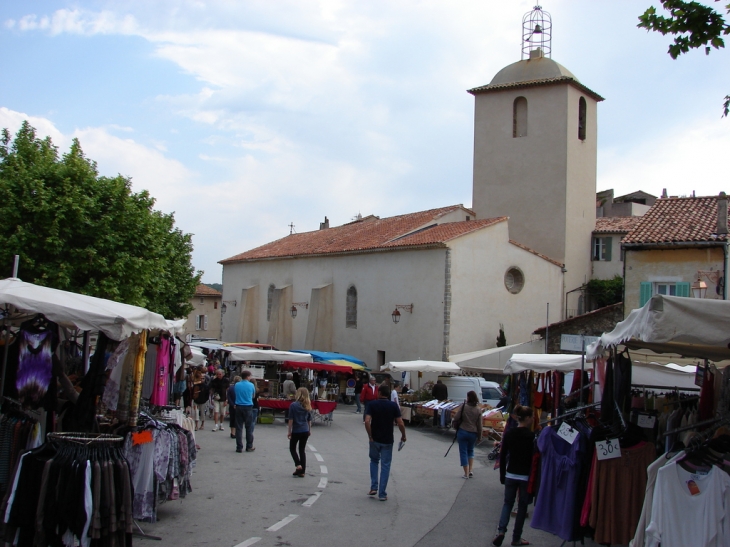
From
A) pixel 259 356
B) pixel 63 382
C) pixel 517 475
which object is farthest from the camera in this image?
pixel 259 356

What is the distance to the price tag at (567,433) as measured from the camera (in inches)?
304

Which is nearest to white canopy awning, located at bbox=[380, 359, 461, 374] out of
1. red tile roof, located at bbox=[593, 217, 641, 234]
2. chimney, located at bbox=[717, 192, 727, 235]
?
chimney, located at bbox=[717, 192, 727, 235]

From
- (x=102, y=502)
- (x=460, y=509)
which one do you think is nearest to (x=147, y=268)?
(x=460, y=509)

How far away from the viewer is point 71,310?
23.7ft

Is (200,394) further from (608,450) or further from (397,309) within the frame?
(397,309)

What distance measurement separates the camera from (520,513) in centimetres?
834

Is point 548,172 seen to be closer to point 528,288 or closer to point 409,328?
point 528,288

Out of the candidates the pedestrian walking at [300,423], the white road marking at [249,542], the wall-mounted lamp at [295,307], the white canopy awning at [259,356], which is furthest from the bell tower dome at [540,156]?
the white road marking at [249,542]

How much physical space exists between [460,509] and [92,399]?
17.7 feet

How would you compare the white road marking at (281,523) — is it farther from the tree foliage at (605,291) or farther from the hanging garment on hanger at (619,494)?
the tree foliage at (605,291)

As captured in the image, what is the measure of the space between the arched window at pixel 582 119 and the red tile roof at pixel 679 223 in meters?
12.3

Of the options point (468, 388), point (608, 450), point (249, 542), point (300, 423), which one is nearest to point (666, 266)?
point (468, 388)

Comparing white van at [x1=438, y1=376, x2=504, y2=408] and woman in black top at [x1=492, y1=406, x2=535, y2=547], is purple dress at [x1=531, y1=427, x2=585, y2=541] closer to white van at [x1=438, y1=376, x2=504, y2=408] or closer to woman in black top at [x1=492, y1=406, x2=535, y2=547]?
woman in black top at [x1=492, y1=406, x2=535, y2=547]

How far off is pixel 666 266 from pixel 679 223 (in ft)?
6.12
